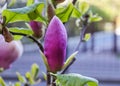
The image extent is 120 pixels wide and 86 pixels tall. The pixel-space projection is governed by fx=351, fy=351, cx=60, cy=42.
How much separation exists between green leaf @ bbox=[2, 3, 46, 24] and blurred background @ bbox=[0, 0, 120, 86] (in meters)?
3.45

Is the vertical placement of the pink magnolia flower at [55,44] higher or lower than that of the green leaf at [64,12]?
lower

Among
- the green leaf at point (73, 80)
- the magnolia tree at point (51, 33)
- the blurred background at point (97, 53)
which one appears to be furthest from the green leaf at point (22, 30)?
the blurred background at point (97, 53)

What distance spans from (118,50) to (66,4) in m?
6.30

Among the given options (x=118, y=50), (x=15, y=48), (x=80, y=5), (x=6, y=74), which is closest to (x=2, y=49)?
(x=15, y=48)

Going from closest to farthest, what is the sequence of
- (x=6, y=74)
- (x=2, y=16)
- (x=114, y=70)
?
1. (x=2, y=16)
2. (x=6, y=74)
3. (x=114, y=70)

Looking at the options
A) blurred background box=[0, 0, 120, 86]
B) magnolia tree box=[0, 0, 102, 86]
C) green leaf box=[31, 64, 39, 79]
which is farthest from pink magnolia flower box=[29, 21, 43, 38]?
blurred background box=[0, 0, 120, 86]

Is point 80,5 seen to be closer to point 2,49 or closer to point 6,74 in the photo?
point 2,49

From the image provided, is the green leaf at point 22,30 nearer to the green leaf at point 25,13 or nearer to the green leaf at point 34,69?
the green leaf at point 25,13

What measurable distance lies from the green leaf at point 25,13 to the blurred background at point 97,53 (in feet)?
11.3

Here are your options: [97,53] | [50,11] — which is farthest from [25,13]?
[97,53]

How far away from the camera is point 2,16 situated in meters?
0.38

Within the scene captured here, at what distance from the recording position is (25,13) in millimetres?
361

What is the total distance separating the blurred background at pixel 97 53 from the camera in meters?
4.42

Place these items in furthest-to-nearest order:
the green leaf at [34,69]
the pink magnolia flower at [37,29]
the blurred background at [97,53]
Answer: the blurred background at [97,53]
the green leaf at [34,69]
the pink magnolia flower at [37,29]
